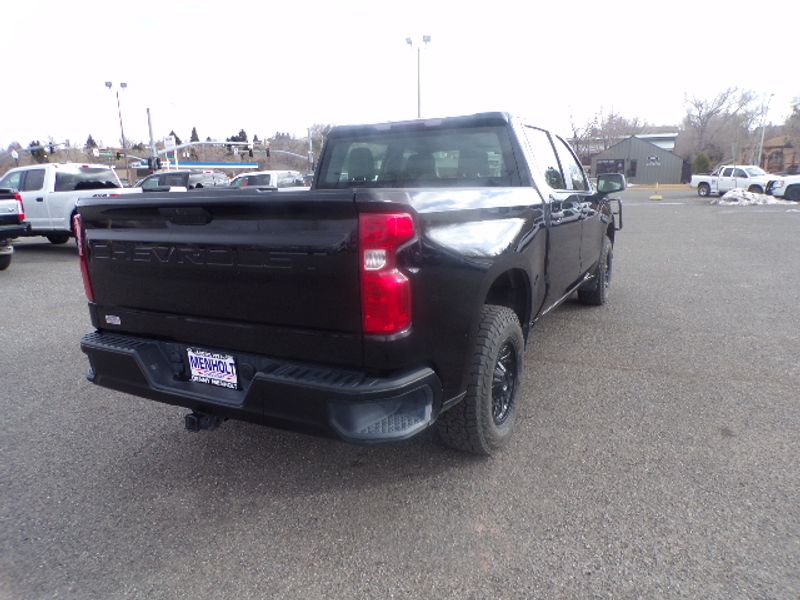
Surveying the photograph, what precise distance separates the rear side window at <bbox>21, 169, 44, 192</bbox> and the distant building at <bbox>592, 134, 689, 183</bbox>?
61.5 m

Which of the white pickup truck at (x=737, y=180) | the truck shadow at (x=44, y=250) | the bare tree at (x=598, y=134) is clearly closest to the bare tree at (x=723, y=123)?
the bare tree at (x=598, y=134)

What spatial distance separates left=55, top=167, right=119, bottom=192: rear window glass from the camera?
12070mm

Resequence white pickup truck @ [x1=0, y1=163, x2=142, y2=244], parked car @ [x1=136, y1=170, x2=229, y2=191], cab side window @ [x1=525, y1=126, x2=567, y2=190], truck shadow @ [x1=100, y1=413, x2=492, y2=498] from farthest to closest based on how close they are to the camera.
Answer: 1. parked car @ [x1=136, y1=170, x2=229, y2=191]
2. white pickup truck @ [x1=0, y1=163, x2=142, y2=244]
3. cab side window @ [x1=525, y1=126, x2=567, y2=190]
4. truck shadow @ [x1=100, y1=413, x2=492, y2=498]

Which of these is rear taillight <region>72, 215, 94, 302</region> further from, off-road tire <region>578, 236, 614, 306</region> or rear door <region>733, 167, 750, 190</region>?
rear door <region>733, 167, 750, 190</region>

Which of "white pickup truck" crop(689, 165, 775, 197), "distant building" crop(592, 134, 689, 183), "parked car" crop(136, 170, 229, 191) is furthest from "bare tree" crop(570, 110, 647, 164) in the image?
"parked car" crop(136, 170, 229, 191)

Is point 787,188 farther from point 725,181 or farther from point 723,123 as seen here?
point 723,123

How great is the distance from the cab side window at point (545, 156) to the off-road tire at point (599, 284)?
1.83m

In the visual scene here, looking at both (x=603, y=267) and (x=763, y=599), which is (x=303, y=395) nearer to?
(x=763, y=599)

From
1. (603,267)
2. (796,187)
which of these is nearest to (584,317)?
(603,267)

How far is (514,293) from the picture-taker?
3.54m

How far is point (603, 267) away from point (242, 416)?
16.7 feet

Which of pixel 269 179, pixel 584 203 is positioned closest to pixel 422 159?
pixel 584 203

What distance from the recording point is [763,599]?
2.13 m

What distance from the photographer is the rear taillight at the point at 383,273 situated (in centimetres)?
222
